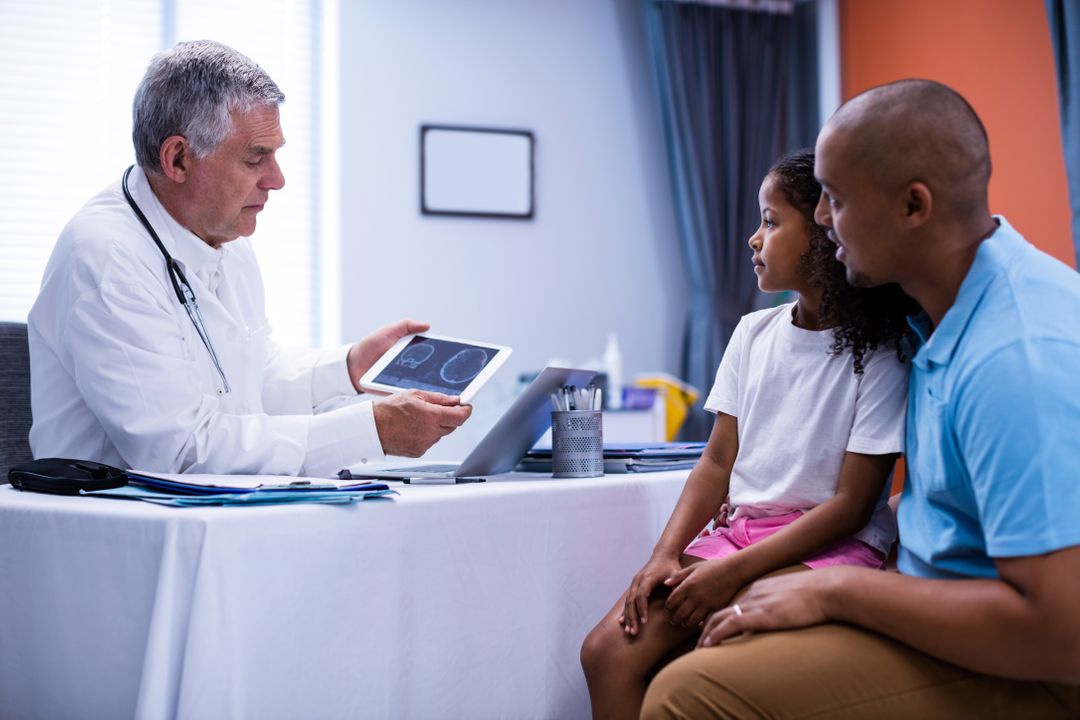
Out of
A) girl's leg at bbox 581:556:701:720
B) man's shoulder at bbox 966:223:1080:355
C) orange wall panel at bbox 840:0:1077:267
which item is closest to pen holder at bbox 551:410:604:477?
girl's leg at bbox 581:556:701:720

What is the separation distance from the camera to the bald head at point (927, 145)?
3.74ft

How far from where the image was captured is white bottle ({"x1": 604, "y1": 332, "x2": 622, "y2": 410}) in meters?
4.31

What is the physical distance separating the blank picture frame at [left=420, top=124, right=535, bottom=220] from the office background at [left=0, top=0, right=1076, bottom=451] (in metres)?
0.06

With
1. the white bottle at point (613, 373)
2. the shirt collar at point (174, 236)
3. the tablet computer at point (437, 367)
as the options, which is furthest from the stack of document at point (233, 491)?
the white bottle at point (613, 373)

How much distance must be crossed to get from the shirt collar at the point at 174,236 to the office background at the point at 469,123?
2.49 metres

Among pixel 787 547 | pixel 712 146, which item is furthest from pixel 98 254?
pixel 712 146

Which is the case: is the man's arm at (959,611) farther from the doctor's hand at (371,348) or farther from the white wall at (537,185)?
the white wall at (537,185)

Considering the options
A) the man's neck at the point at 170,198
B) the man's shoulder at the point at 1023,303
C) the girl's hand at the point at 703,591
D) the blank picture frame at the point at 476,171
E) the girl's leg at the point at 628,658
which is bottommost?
the girl's leg at the point at 628,658

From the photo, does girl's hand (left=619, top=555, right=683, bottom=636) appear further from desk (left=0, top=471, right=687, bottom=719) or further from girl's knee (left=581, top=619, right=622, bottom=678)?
desk (left=0, top=471, right=687, bottom=719)

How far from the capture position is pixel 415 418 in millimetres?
1787

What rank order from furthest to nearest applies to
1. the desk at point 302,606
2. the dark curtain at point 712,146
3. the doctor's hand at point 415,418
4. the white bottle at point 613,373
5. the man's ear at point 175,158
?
the dark curtain at point 712,146, the white bottle at point 613,373, the man's ear at point 175,158, the doctor's hand at point 415,418, the desk at point 302,606

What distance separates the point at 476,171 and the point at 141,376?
3273 mm

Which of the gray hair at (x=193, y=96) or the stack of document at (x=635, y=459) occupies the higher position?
the gray hair at (x=193, y=96)

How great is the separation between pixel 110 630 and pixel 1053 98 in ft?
13.4
